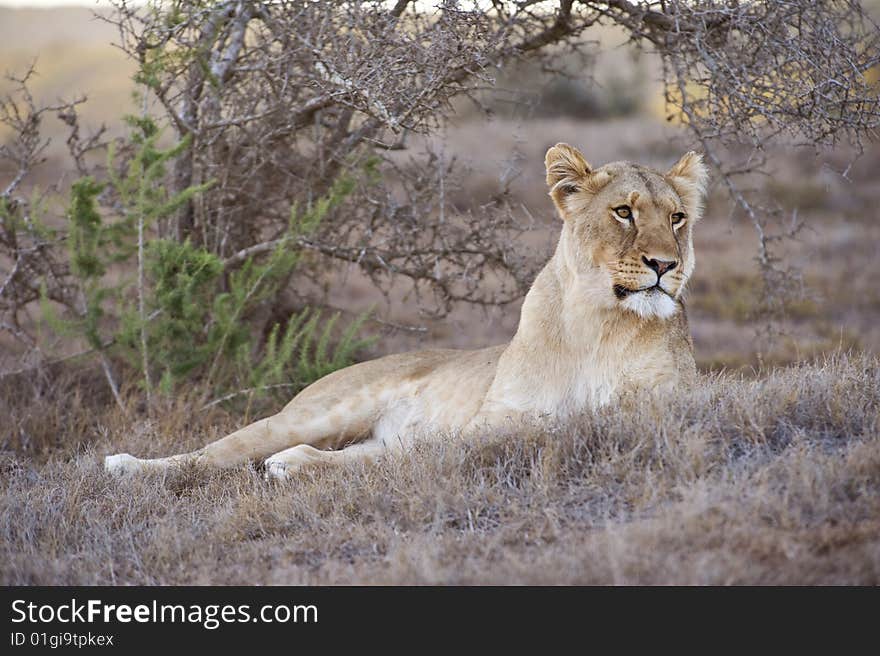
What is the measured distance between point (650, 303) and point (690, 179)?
2.67ft

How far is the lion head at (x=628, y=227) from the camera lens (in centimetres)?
461

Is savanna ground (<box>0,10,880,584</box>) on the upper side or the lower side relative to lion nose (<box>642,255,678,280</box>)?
lower

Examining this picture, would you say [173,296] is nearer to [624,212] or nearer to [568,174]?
[568,174]

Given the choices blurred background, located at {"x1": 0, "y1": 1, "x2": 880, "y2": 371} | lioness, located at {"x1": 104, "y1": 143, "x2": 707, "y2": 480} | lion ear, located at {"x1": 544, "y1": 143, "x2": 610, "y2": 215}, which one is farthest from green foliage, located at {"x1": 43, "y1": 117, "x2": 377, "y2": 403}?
lion ear, located at {"x1": 544, "y1": 143, "x2": 610, "y2": 215}

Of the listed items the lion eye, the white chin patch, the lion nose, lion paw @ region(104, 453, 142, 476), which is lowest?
lion paw @ region(104, 453, 142, 476)

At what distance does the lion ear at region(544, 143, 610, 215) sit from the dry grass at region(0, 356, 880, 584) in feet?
3.48

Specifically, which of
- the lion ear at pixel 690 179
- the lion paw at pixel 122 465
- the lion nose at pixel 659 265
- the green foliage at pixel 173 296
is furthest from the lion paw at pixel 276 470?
the lion ear at pixel 690 179

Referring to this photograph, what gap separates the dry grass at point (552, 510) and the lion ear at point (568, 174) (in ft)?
3.48

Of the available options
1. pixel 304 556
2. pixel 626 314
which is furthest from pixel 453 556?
pixel 626 314

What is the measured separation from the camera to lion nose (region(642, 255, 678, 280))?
15.0ft

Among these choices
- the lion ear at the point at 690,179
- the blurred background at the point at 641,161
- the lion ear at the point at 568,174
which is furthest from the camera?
the blurred background at the point at 641,161

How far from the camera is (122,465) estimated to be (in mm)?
5418

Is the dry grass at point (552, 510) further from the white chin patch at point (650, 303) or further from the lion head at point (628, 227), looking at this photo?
the lion head at point (628, 227)

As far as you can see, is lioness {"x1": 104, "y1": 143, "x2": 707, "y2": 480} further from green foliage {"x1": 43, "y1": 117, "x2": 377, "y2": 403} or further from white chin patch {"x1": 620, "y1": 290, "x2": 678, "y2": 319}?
green foliage {"x1": 43, "y1": 117, "x2": 377, "y2": 403}
